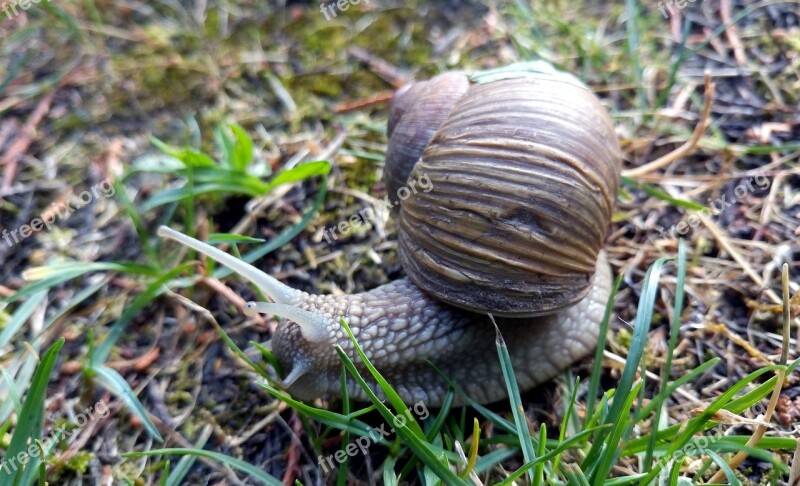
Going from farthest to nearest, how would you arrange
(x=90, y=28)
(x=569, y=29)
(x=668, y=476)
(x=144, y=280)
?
(x=90, y=28), (x=569, y=29), (x=144, y=280), (x=668, y=476)

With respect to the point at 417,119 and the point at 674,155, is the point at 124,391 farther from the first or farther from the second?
the point at 674,155

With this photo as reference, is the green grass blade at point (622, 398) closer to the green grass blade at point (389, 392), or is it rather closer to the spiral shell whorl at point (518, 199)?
the spiral shell whorl at point (518, 199)

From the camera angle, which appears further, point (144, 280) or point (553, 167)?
point (144, 280)

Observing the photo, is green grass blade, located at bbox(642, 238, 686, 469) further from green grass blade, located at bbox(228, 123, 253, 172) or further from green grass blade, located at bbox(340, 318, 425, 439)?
green grass blade, located at bbox(228, 123, 253, 172)

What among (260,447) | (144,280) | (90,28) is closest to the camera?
(260,447)

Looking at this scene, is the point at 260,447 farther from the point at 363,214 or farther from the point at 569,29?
the point at 569,29

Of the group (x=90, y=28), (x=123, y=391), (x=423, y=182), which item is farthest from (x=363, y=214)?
(x=90, y=28)

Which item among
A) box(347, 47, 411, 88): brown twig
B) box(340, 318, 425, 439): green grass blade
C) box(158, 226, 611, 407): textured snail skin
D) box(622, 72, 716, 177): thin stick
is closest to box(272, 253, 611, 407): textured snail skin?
box(158, 226, 611, 407): textured snail skin
